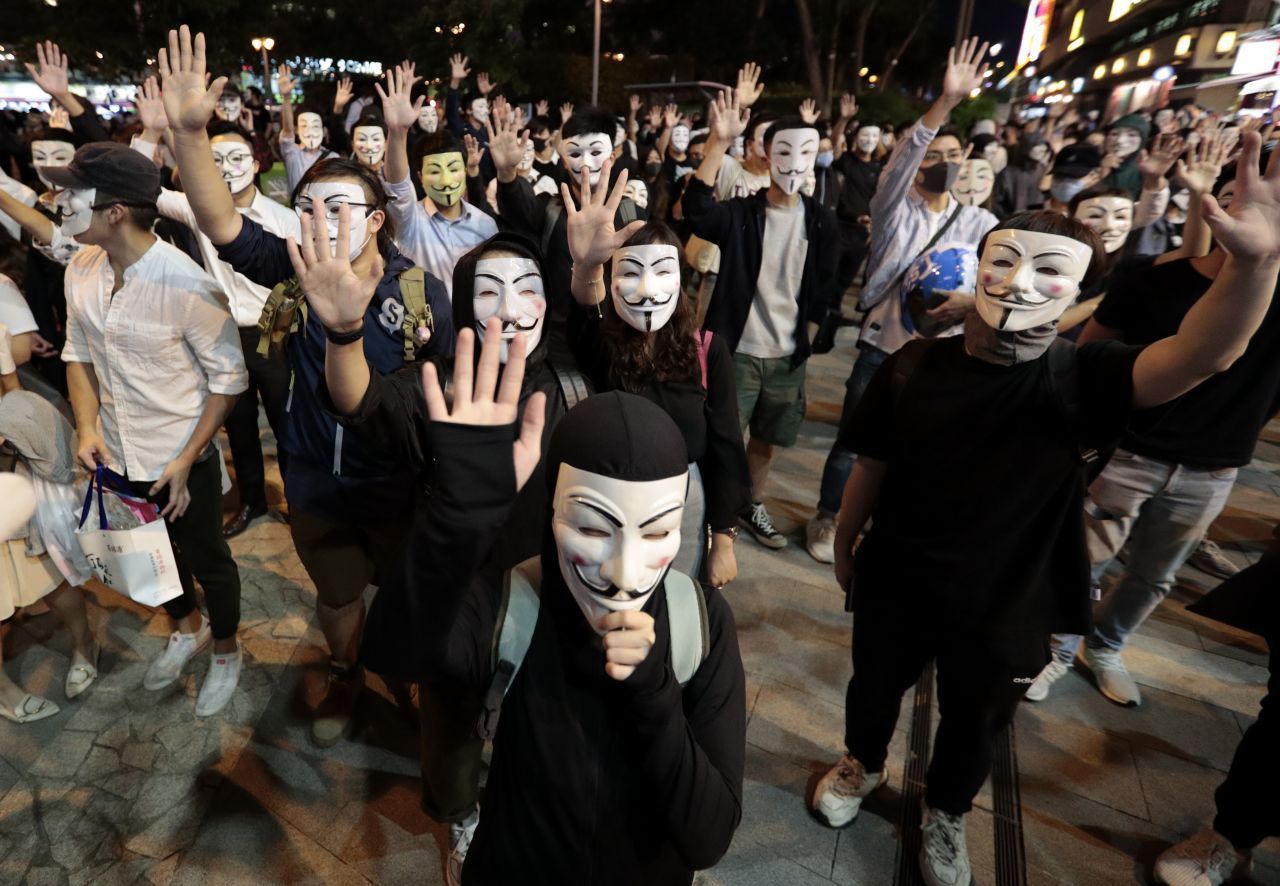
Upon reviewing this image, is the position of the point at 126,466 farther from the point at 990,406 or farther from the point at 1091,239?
the point at 1091,239

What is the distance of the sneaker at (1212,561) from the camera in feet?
14.2

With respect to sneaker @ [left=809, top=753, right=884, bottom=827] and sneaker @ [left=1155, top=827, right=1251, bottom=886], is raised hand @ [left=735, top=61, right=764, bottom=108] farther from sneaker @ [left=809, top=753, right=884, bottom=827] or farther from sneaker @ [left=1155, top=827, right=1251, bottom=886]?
sneaker @ [left=1155, top=827, right=1251, bottom=886]

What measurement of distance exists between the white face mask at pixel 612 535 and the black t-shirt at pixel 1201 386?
7.71ft

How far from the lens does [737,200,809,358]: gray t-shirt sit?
384 cm

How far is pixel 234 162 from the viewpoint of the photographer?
3613 millimetres

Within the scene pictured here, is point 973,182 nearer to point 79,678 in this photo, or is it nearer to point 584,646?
point 584,646

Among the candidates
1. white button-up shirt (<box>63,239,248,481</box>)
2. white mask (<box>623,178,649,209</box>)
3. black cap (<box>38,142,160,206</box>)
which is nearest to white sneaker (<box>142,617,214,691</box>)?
white button-up shirt (<box>63,239,248,481</box>)

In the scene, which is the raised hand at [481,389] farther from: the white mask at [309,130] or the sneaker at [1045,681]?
the white mask at [309,130]

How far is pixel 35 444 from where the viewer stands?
8.75 ft

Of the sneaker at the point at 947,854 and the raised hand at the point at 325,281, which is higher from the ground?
the raised hand at the point at 325,281

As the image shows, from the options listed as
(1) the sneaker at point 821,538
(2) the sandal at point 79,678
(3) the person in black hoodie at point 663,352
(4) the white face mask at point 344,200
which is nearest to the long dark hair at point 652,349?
(3) the person in black hoodie at point 663,352

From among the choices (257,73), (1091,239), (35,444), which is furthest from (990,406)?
(257,73)

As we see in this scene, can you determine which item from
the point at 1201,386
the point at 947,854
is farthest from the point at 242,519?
the point at 1201,386

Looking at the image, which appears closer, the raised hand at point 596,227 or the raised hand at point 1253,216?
the raised hand at point 1253,216
